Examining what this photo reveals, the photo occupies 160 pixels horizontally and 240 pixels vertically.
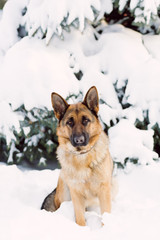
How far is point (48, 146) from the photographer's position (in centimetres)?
546

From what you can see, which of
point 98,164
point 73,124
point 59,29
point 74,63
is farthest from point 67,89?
point 98,164

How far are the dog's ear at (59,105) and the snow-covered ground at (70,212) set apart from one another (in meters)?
1.21

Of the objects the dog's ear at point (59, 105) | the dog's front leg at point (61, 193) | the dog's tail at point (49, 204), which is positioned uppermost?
the dog's ear at point (59, 105)

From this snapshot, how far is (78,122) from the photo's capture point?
359cm

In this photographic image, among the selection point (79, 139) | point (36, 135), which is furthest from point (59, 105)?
point (36, 135)

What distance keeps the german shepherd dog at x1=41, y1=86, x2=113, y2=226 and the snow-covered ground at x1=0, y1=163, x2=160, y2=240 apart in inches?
10.8

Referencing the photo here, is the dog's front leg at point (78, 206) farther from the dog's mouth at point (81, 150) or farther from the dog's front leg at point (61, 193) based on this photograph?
the dog's mouth at point (81, 150)

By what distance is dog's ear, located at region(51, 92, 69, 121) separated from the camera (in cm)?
364

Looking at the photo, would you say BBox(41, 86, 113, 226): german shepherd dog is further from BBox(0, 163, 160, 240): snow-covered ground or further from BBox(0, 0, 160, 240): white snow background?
BBox(0, 0, 160, 240): white snow background

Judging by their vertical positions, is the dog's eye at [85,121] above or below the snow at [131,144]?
above

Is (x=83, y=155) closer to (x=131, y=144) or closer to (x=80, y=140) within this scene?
(x=80, y=140)

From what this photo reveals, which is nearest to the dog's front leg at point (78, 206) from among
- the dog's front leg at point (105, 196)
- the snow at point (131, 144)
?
the dog's front leg at point (105, 196)

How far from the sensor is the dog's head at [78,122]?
3.54m

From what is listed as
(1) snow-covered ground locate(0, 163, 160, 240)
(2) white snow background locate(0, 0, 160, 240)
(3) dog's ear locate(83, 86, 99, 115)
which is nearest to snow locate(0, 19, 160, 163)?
(2) white snow background locate(0, 0, 160, 240)
